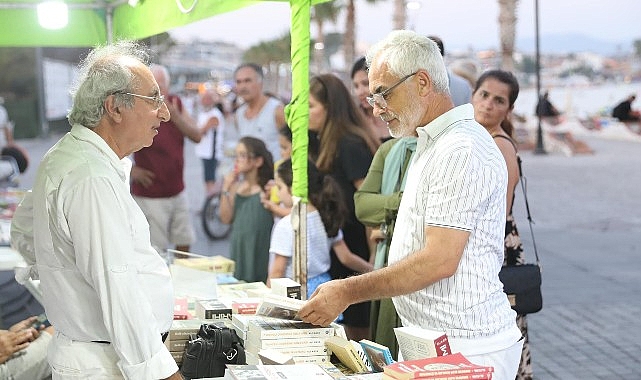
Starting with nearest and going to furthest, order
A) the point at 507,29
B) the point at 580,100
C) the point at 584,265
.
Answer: the point at 584,265 → the point at 507,29 → the point at 580,100

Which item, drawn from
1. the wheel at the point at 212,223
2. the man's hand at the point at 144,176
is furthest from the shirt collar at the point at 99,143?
the wheel at the point at 212,223

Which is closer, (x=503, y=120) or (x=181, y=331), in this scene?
(x=181, y=331)

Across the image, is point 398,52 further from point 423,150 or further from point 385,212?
point 385,212

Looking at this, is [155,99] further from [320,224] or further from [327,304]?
[320,224]

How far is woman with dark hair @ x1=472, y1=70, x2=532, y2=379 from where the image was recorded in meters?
4.12

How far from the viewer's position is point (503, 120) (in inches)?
175

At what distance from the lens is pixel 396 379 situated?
215cm

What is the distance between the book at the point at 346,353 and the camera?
2502 mm

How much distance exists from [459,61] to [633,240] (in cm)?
596

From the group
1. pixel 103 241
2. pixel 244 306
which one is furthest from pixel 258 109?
pixel 103 241

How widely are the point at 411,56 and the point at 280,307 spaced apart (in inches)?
36.5

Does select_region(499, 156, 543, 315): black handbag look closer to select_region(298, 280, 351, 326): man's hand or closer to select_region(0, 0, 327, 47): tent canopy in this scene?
select_region(298, 280, 351, 326): man's hand

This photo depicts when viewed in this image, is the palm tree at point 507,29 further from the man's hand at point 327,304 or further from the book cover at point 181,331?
the man's hand at point 327,304

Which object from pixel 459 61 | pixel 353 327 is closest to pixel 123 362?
pixel 353 327
